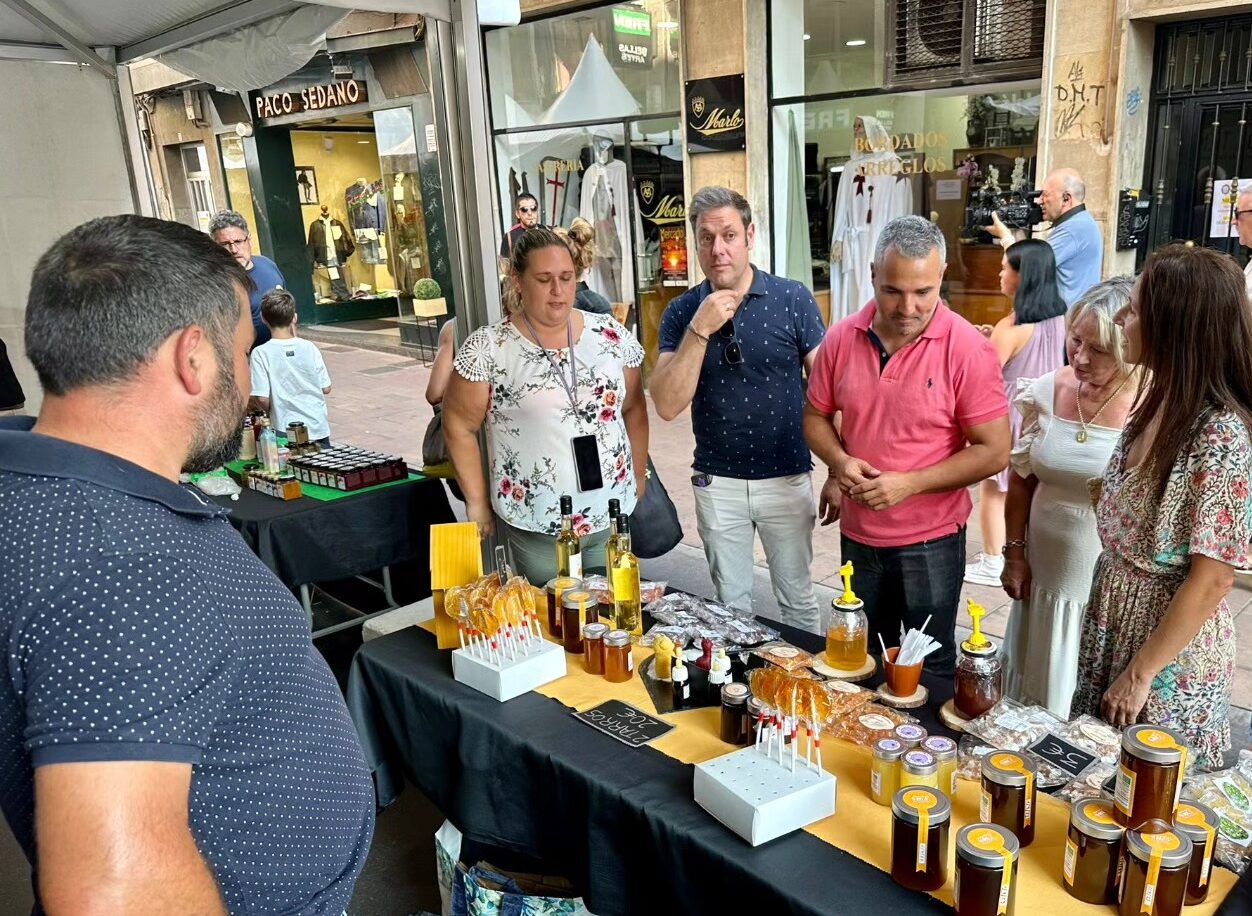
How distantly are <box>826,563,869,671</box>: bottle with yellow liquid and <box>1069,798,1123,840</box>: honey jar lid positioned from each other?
0.68 meters

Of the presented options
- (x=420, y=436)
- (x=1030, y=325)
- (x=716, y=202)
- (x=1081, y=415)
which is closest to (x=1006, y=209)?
(x=1030, y=325)

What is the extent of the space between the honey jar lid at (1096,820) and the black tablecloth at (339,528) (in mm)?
2934

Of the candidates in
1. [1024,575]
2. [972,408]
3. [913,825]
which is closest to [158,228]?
[913,825]

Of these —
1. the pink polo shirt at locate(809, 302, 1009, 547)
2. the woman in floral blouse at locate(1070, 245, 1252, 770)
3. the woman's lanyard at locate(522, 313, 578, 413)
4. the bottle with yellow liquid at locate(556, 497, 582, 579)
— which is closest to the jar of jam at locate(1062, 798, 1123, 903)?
the woman in floral blouse at locate(1070, 245, 1252, 770)

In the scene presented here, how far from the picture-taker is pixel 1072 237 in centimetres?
483

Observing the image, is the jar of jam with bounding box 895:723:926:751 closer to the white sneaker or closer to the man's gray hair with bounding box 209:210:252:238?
the white sneaker

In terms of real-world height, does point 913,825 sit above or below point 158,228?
below

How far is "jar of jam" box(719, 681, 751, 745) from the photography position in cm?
176

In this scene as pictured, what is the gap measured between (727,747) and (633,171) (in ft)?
23.8

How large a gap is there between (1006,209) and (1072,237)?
149 cm

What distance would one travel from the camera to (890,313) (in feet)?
8.07

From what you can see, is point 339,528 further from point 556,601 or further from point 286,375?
point 556,601

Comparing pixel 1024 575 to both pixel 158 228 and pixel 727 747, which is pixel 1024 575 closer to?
pixel 727 747

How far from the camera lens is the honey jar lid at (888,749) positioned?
1.54m
